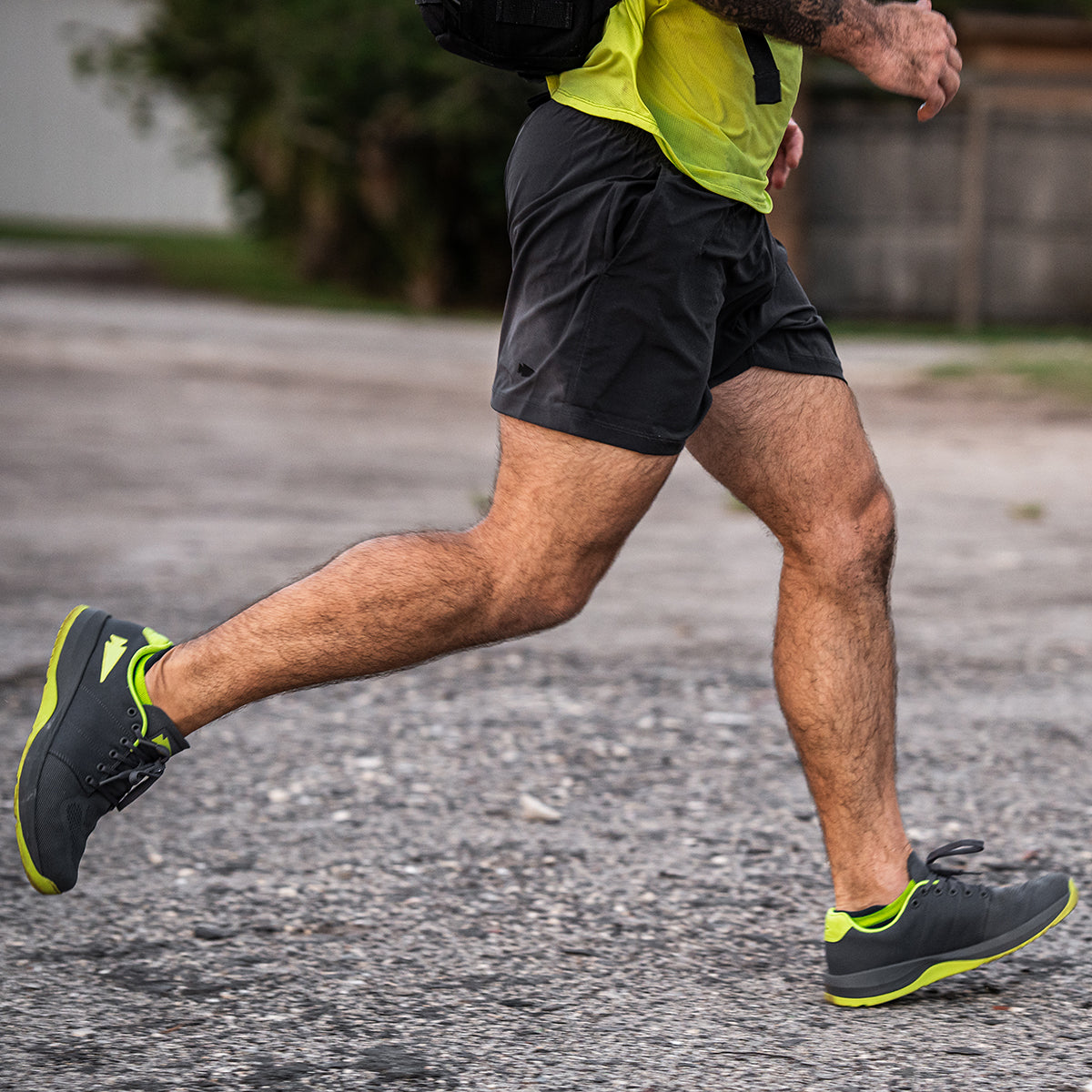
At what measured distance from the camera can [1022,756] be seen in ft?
11.6

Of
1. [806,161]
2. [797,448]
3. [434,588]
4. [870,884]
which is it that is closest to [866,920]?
[870,884]

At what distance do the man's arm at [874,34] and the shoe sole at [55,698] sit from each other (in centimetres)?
121

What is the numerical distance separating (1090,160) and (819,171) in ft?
7.97

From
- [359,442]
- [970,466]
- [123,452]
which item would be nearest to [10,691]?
[123,452]

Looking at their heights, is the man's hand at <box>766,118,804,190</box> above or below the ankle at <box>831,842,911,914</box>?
above

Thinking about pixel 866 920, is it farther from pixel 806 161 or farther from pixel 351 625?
pixel 806 161

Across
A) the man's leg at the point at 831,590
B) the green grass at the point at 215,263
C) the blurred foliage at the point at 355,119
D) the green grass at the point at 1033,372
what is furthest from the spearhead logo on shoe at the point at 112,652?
the green grass at the point at 215,263

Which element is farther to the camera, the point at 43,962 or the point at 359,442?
the point at 359,442

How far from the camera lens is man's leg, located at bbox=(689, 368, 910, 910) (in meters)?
2.39

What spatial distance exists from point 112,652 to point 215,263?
2150 centimetres

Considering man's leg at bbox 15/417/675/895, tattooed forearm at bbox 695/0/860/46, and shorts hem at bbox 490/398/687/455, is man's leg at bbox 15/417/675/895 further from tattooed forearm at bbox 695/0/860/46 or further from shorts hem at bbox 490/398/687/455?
tattooed forearm at bbox 695/0/860/46

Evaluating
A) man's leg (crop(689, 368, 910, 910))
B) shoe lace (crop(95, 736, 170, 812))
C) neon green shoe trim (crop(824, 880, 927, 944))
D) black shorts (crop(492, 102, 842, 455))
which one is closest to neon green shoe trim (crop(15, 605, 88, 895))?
shoe lace (crop(95, 736, 170, 812))

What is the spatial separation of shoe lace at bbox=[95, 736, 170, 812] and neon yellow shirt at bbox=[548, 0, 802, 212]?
1.05 metres

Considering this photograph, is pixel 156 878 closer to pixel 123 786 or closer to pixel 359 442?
pixel 123 786
